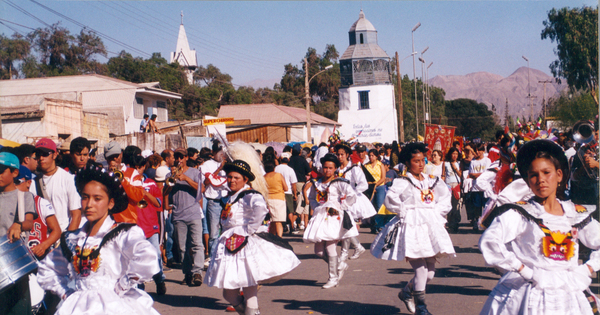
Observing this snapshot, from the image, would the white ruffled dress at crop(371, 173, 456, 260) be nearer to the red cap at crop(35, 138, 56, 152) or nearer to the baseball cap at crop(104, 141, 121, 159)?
the baseball cap at crop(104, 141, 121, 159)

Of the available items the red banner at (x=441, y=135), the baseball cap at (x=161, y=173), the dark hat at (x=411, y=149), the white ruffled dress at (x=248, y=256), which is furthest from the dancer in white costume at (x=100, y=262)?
the red banner at (x=441, y=135)

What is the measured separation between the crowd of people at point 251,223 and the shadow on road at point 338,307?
1.59ft

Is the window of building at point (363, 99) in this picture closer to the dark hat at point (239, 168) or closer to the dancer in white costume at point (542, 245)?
the dark hat at point (239, 168)

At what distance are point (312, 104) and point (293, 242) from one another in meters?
71.2

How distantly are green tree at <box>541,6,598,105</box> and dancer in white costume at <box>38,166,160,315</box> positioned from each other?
42896mm

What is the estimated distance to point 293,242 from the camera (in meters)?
13.1

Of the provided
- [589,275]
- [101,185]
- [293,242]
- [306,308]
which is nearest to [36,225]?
[101,185]

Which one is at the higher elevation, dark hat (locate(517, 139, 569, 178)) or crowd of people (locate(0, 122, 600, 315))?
dark hat (locate(517, 139, 569, 178))

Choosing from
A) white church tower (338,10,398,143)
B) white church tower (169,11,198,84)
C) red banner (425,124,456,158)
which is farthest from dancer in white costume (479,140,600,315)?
white church tower (169,11,198,84)

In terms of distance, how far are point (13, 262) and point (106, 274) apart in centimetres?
90

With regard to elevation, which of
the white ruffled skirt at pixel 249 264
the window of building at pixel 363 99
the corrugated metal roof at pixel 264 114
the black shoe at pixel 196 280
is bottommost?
the black shoe at pixel 196 280

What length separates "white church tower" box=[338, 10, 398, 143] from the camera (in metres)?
65.8

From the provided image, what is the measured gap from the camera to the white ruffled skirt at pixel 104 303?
12.3 feet

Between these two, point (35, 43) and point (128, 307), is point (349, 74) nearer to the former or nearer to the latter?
point (35, 43)
